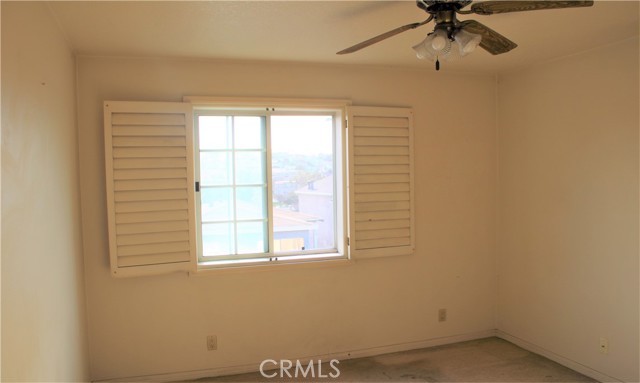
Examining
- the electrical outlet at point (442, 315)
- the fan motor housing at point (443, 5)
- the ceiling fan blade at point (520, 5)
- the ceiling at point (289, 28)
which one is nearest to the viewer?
the ceiling fan blade at point (520, 5)

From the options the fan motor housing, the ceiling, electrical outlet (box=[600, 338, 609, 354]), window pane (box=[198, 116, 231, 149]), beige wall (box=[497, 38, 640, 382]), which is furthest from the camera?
window pane (box=[198, 116, 231, 149])

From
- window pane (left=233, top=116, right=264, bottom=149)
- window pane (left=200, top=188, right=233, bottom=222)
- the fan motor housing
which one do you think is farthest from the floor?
the fan motor housing

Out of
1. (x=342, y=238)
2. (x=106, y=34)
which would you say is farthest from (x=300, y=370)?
(x=106, y=34)

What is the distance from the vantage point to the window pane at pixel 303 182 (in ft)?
10.8

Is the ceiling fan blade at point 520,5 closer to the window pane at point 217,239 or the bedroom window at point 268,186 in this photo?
the bedroom window at point 268,186

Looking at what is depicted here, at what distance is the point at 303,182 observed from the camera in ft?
11.1

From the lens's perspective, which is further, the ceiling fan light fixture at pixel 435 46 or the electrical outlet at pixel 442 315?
the electrical outlet at pixel 442 315

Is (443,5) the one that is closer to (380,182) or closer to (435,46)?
(435,46)

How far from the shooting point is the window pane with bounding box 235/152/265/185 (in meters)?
3.21

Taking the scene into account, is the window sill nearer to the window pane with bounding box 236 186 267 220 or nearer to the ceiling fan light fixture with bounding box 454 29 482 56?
the window pane with bounding box 236 186 267 220

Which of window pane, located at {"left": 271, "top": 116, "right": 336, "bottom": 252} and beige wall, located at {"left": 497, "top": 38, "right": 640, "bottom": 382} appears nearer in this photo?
beige wall, located at {"left": 497, "top": 38, "right": 640, "bottom": 382}

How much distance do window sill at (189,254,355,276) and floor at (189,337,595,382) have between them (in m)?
0.75

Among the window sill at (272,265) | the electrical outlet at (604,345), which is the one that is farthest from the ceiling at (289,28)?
the electrical outlet at (604,345)

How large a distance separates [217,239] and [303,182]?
789mm
